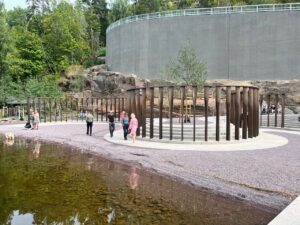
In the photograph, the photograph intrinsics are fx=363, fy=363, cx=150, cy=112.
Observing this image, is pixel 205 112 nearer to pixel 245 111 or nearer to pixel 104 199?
pixel 245 111

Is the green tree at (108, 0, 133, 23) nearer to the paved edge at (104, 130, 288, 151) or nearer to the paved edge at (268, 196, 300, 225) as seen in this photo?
the paved edge at (104, 130, 288, 151)

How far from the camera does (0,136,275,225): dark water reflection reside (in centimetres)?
694

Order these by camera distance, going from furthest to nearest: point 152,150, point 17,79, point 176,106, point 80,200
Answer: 1. point 17,79
2. point 176,106
3. point 152,150
4. point 80,200

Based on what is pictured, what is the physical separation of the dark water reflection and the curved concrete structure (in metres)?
31.6

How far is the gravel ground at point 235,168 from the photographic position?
8.41 metres

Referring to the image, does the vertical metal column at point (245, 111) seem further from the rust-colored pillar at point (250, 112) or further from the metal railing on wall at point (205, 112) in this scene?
the rust-colored pillar at point (250, 112)

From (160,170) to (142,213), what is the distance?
3.86m

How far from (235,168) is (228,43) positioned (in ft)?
107

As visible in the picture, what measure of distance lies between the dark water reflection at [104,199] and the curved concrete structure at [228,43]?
3165cm

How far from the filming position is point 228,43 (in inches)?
1630

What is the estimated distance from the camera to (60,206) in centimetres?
757

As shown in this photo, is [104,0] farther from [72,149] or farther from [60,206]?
[60,206]

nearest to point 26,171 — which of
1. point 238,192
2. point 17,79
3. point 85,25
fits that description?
point 238,192

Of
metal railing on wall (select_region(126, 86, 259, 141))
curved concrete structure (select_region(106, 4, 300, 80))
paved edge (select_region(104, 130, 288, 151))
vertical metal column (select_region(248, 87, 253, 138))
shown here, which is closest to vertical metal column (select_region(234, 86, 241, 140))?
metal railing on wall (select_region(126, 86, 259, 141))
